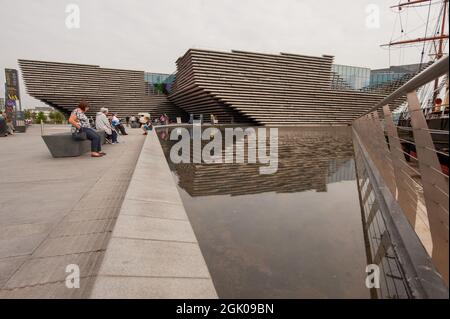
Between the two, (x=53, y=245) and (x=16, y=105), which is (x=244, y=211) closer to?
(x=53, y=245)

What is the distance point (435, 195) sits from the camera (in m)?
1.66

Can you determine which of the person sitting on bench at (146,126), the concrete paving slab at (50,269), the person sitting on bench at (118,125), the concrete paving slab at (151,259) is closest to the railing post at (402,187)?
the concrete paving slab at (151,259)

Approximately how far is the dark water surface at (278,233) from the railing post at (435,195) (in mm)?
600

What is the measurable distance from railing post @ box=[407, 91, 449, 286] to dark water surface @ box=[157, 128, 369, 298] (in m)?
0.60

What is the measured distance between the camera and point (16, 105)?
19094 mm

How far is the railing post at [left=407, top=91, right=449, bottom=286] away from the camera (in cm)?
155

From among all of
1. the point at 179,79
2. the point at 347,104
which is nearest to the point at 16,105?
the point at 179,79

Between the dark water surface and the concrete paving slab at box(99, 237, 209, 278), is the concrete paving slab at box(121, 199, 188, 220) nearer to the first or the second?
the dark water surface

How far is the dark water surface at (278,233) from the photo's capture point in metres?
2.07

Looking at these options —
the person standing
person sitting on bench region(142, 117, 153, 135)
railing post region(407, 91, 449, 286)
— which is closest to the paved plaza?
the person standing

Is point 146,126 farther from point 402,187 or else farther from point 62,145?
point 402,187

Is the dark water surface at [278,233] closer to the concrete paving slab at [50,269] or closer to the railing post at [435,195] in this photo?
the railing post at [435,195]

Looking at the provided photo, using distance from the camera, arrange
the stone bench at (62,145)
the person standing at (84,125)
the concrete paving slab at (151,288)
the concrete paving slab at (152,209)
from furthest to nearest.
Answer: the person standing at (84,125)
the stone bench at (62,145)
the concrete paving slab at (152,209)
the concrete paving slab at (151,288)

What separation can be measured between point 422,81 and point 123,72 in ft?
178
